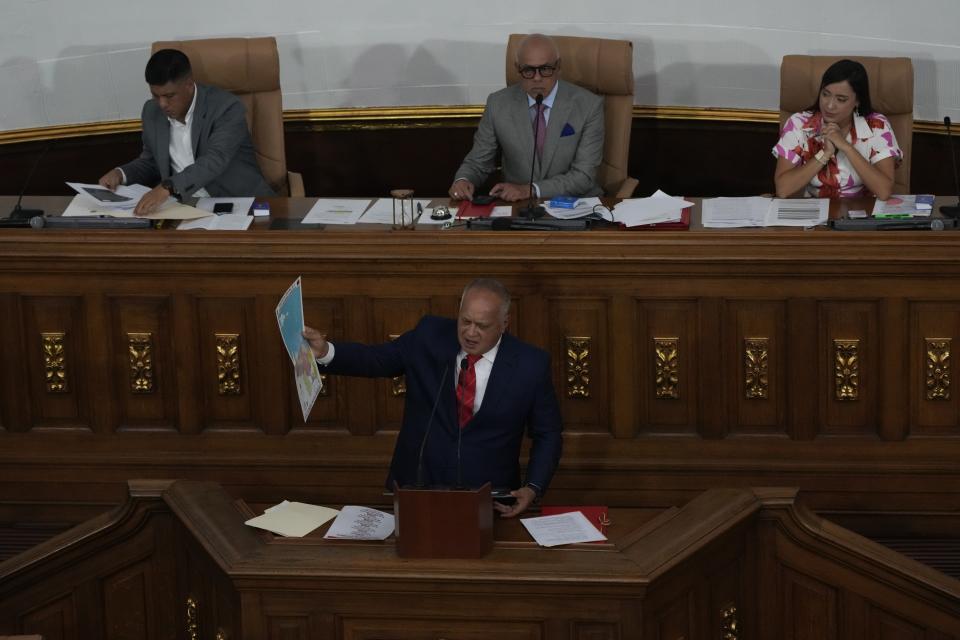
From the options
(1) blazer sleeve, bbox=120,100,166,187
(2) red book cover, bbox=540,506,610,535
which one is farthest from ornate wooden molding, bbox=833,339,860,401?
(1) blazer sleeve, bbox=120,100,166,187

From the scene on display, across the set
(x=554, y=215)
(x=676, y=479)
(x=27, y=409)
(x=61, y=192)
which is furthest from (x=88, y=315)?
(x=61, y=192)

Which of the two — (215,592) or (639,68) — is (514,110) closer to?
(639,68)

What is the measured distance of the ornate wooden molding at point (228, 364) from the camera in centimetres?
513

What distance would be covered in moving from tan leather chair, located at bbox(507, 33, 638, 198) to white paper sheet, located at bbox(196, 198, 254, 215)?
51.5 inches

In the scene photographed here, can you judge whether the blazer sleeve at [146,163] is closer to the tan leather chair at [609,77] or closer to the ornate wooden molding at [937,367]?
the tan leather chair at [609,77]

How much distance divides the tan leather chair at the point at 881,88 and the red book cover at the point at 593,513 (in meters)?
2.37

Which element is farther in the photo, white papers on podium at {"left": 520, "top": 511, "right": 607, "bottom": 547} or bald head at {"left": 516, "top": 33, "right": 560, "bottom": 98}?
bald head at {"left": 516, "top": 33, "right": 560, "bottom": 98}

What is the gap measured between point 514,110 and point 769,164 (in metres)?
1.67

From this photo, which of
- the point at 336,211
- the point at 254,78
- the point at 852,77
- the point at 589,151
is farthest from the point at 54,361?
the point at 852,77

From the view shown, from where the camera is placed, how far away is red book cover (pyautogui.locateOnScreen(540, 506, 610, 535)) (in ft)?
13.4

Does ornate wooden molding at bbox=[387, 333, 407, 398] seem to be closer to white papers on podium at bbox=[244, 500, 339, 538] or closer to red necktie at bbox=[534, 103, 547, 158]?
white papers on podium at bbox=[244, 500, 339, 538]

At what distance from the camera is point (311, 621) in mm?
3953

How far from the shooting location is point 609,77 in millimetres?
6277

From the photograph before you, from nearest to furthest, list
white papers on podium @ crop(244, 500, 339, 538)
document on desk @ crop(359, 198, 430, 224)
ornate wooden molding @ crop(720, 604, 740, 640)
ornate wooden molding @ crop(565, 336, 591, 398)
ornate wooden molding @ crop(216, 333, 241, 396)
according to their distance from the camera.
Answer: white papers on podium @ crop(244, 500, 339, 538) < ornate wooden molding @ crop(720, 604, 740, 640) < ornate wooden molding @ crop(565, 336, 591, 398) < ornate wooden molding @ crop(216, 333, 241, 396) < document on desk @ crop(359, 198, 430, 224)
